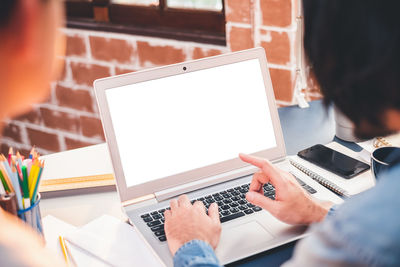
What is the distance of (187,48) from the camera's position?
5.72ft

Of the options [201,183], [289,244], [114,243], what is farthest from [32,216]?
[289,244]

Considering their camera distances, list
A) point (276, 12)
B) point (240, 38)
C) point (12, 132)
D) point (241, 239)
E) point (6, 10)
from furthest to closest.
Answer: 1. point (12, 132)
2. point (240, 38)
3. point (276, 12)
4. point (241, 239)
5. point (6, 10)

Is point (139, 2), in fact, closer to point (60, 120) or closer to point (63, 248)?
point (60, 120)

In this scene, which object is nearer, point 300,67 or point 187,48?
point 300,67

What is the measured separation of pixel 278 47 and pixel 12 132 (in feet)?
5.11

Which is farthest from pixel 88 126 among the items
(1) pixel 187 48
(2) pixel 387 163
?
(2) pixel 387 163

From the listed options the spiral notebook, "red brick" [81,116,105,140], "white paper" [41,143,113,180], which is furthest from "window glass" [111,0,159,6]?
the spiral notebook

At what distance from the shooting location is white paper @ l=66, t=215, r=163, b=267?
2.66 ft

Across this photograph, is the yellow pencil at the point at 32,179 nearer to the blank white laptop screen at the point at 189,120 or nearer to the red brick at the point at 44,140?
the blank white laptop screen at the point at 189,120

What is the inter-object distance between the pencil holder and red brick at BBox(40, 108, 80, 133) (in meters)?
1.37

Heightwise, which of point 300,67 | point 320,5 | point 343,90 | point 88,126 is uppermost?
point 320,5

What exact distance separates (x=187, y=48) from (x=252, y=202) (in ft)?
3.23

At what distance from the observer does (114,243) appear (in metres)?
0.86

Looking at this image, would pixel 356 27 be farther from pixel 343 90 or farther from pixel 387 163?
pixel 387 163
